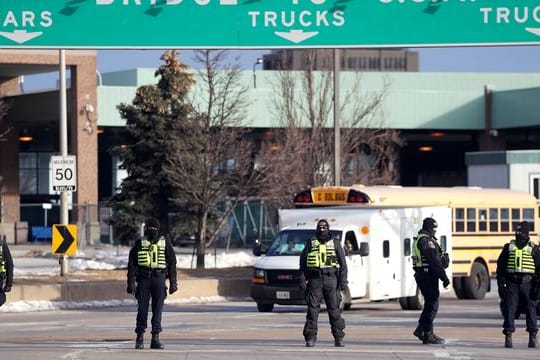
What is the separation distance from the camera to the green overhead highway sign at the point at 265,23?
20344 mm

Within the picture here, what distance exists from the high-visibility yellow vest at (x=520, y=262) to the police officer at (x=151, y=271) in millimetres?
4803

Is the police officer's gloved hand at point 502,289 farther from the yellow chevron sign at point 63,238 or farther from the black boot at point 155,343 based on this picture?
the yellow chevron sign at point 63,238

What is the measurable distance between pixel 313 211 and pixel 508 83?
1713 inches

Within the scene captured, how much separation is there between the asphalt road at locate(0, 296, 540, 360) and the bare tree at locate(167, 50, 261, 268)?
856cm

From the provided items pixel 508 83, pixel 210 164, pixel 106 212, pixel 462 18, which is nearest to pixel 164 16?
pixel 462 18

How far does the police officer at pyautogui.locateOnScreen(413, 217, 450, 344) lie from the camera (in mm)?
18562

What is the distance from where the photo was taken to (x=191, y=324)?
2397cm

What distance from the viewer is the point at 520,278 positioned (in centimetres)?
1855

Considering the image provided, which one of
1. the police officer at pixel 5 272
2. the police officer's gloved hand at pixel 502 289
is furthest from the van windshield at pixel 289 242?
the police officer at pixel 5 272

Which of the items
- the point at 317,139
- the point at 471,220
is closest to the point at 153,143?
the point at 317,139

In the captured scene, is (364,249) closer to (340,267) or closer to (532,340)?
(532,340)

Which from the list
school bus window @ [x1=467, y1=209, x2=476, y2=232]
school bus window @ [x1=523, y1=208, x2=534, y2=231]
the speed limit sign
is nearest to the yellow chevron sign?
the speed limit sign

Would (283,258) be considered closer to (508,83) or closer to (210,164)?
(210,164)

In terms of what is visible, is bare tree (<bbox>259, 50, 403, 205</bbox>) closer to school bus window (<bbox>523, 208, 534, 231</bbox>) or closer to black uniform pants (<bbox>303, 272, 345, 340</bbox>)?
school bus window (<bbox>523, 208, 534, 231</bbox>)
